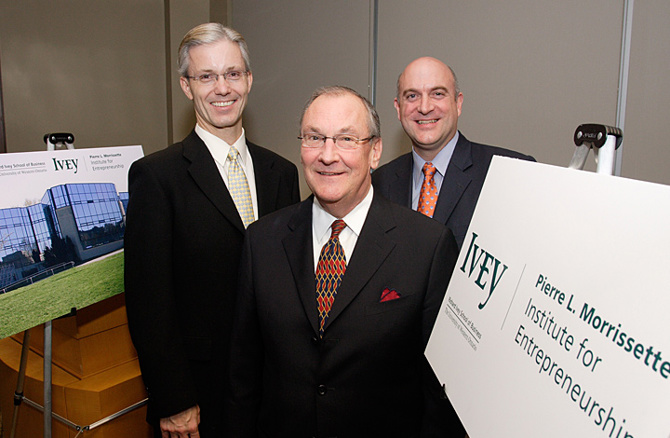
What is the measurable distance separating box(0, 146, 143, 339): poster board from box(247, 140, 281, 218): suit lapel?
0.72 meters

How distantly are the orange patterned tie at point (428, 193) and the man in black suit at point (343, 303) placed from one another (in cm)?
59

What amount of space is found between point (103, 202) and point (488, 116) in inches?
79.3

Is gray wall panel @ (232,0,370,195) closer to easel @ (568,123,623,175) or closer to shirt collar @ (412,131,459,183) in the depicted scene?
shirt collar @ (412,131,459,183)

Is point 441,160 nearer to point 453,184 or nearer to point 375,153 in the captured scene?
point 453,184

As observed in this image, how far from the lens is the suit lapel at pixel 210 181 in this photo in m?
1.75

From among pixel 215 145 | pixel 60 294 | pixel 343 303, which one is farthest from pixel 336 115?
pixel 60 294

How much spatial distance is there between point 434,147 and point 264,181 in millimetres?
759

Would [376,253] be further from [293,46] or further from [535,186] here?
[293,46]

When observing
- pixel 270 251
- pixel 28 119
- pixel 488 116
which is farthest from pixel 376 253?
pixel 28 119

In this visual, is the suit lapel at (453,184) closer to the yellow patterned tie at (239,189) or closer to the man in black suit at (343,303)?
the man in black suit at (343,303)

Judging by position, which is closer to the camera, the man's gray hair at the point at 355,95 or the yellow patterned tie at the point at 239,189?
the man's gray hair at the point at 355,95

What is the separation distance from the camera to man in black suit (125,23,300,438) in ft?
5.54

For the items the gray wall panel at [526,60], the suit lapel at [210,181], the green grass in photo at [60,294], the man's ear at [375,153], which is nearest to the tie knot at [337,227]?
the man's ear at [375,153]

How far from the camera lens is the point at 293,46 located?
385cm
